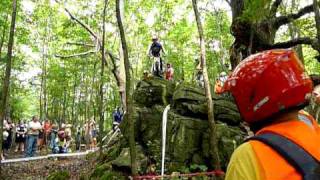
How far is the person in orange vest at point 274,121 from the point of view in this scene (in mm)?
1176

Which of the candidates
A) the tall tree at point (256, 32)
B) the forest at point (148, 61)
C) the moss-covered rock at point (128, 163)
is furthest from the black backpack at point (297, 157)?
the tall tree at point (256, 32)

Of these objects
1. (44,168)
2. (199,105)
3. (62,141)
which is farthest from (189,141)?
(62,141)

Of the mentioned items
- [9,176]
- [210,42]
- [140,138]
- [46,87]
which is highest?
[210,42]

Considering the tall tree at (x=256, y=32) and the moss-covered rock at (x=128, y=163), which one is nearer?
the moss-covered rock at (x=128, y=163)

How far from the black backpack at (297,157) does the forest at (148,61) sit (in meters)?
6.73

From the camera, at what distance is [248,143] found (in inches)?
48.8

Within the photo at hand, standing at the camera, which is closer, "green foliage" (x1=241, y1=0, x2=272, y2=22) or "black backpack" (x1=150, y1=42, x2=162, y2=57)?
"green foliage" (x1=241, y1=0, x2=272, y2=22)

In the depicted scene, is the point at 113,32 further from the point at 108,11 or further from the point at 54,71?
the point at 54,71

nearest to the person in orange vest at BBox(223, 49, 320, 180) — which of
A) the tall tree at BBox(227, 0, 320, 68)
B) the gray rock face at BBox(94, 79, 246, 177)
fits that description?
the gray rock face at BBox(94, 79, 246, 177)

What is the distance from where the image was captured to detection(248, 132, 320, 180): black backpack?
45.8 inches

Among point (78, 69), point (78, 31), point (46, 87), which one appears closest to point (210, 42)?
point (78, 31)

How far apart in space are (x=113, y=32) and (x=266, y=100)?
24289 mm

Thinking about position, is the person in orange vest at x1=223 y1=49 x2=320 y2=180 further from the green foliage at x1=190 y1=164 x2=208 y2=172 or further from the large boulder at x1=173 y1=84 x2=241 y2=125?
the large boulder at x1=173 y1=84 x2=241 y2=125

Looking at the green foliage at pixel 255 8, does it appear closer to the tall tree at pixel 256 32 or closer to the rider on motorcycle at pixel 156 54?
the tall tree at pixel 256 32
